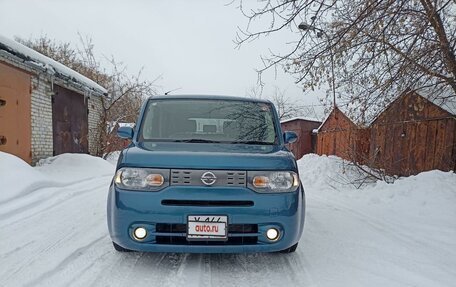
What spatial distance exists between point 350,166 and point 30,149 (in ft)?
32.2

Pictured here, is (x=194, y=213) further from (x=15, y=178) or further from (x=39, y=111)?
(x=39, y=111)

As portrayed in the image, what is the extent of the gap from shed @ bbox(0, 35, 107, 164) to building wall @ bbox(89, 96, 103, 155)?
38.6 inches

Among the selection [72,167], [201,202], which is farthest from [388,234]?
[72,167]

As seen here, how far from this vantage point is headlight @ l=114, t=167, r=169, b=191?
3.05 m

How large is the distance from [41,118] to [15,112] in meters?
1.20

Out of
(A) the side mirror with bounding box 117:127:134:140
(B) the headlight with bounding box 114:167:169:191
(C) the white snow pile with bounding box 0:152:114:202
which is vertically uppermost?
(A) the side mirror with bounding box 117:127:134:140

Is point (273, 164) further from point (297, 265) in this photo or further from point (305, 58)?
point (305, 58)

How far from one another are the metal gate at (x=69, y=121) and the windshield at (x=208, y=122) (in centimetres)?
799

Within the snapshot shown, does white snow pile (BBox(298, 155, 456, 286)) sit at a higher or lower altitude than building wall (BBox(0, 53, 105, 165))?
lower

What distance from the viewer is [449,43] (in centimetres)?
651

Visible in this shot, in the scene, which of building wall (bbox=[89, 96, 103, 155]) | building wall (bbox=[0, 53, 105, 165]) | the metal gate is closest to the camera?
building wall (bbox=[0, 53, 105, 165])

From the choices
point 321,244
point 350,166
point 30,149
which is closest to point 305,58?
point 321,244

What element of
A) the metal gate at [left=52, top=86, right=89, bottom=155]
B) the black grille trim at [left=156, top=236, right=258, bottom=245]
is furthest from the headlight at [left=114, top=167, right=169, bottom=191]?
the metal gate at [left=52, top=86, right=89, bottom=155]

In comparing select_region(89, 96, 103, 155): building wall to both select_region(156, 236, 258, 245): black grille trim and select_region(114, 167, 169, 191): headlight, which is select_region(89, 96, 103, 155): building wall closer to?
select_region(114, 167, 169, 191): headlight
